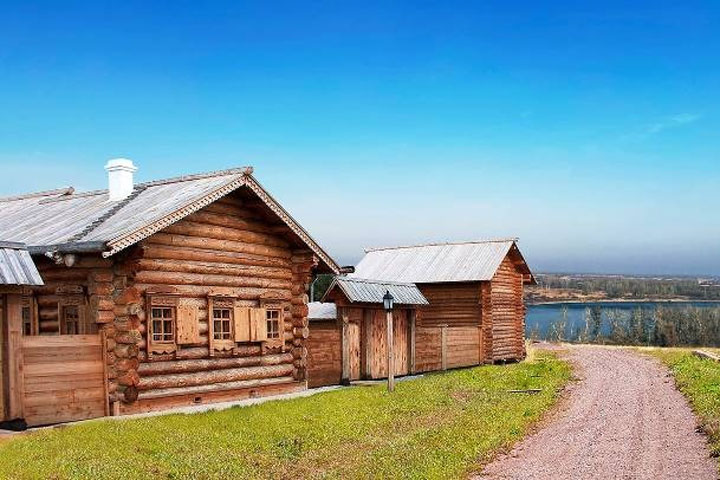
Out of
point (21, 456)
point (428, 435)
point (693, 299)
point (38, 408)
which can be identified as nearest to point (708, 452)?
point (428, 435)

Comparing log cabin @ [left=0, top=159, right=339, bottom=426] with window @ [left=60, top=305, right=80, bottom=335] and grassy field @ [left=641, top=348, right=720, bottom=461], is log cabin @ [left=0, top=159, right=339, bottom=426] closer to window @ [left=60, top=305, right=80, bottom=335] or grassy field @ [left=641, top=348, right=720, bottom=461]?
window @ [left=60, top=305, right=80, bottom=335]

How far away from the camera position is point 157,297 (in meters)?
18.9

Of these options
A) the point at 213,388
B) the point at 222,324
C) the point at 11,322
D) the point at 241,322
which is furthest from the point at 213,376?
the point at 11,322

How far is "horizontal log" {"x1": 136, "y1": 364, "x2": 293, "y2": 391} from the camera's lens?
18684 millimetres

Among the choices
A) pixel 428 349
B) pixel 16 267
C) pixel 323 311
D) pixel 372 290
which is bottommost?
pixel 428 349

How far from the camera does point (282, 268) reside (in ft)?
75.9

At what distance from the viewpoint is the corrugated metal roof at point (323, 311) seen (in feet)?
90.1

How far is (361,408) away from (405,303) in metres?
11.0

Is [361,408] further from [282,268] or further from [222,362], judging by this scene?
[282,268]

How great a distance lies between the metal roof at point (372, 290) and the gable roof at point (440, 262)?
→ 626cm

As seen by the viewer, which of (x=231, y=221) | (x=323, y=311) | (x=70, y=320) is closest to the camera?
(x=70, y=320)

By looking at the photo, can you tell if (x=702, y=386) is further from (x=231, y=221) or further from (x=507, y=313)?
(x=507, y=313)

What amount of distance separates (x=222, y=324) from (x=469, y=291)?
18677 mm

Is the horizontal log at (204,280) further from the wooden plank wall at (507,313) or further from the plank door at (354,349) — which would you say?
the wooden plank wall at (507,313)
